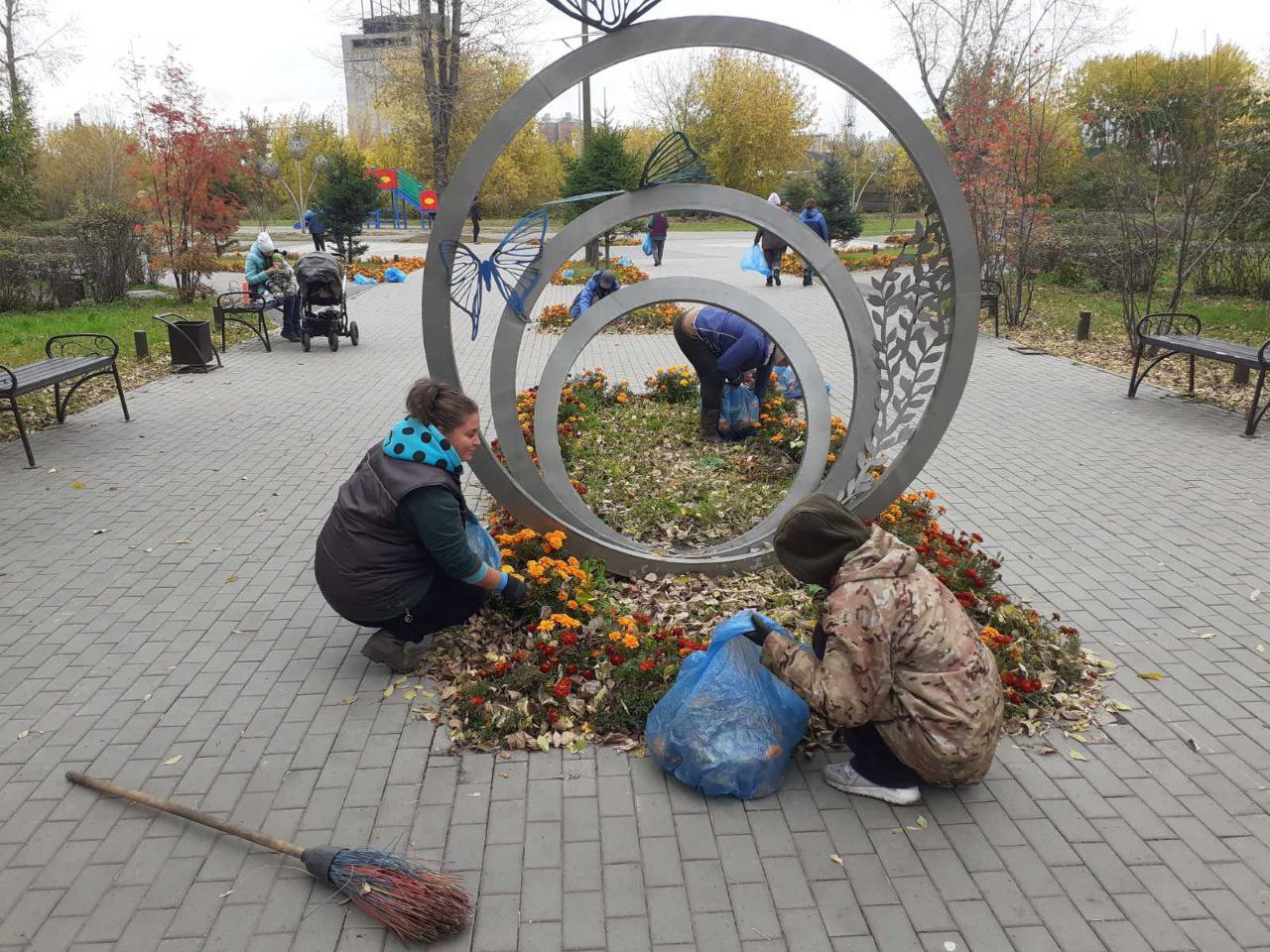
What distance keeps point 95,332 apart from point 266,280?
252cm

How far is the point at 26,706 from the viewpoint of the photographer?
4.31 meters

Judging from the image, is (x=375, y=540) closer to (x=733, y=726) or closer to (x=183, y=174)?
(x=733, y=726)

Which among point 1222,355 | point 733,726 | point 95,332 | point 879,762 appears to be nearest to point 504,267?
point 733,726

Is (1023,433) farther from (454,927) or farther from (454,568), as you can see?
(454,927)

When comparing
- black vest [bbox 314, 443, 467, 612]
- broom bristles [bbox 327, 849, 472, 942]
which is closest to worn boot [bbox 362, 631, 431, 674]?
black vest [bbox 314, 443, 467, 612]

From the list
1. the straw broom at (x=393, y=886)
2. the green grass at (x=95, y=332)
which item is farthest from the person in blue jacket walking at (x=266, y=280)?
the straw broom at (x=393, y=886)

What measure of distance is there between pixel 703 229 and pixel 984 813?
4449cm

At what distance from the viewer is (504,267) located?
4945 mm

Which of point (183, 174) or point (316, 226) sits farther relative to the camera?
point (316, 226)

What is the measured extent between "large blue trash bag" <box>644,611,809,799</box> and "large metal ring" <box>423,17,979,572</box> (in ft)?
6.67

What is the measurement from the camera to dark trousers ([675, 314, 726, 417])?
820cm

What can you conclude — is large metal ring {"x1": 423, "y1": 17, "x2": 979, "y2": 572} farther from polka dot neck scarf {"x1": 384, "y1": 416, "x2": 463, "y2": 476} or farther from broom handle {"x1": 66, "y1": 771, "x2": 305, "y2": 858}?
broom handle {"x1": 66, "y1": 771, "x2": 305, "y2": 858}

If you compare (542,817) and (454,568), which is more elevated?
(454,568)

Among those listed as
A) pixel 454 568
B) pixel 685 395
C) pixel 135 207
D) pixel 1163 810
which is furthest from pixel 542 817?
pixel 135 207
